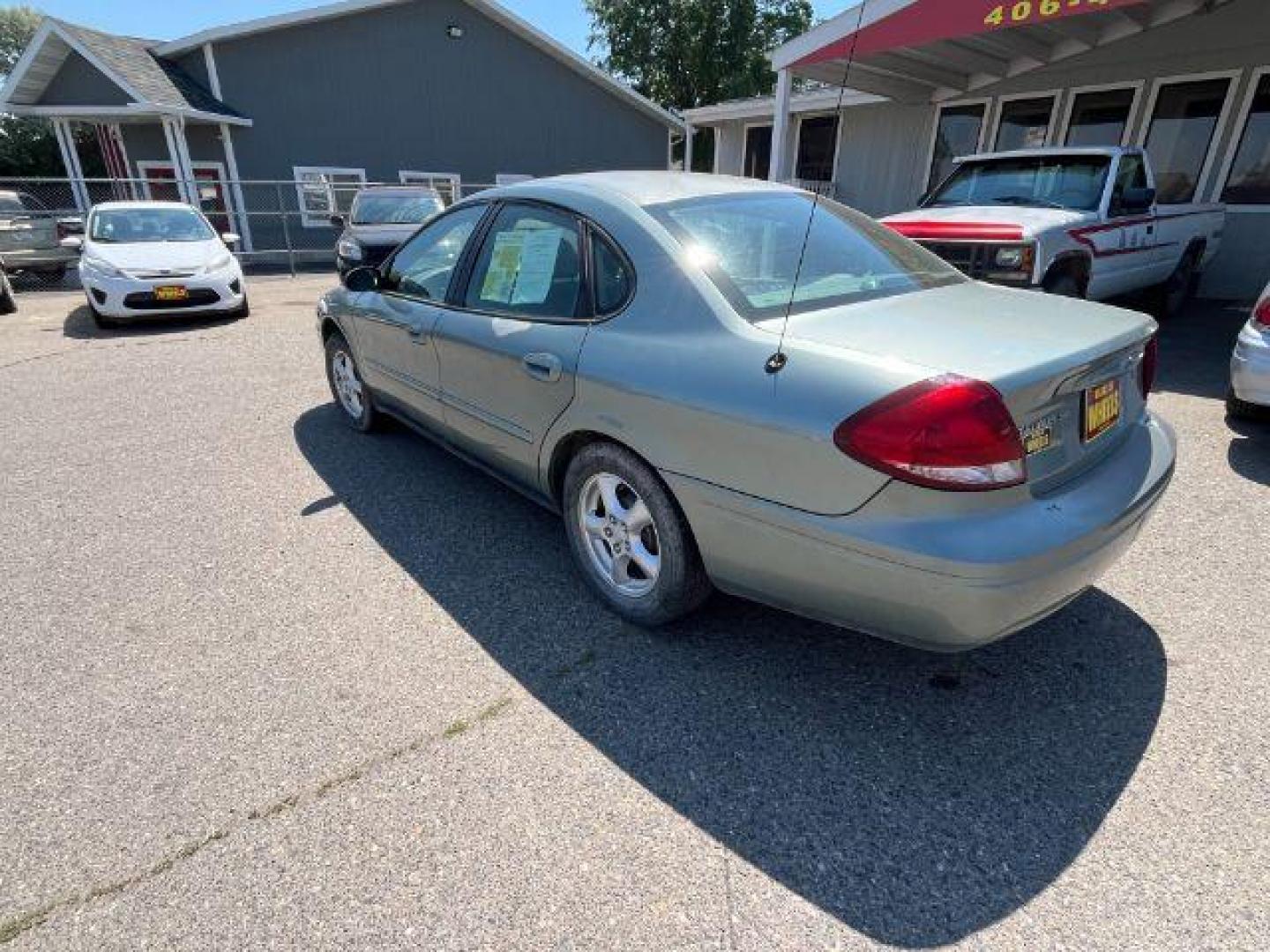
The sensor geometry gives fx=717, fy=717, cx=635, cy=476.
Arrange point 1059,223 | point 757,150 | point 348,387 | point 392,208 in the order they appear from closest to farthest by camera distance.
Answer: point 348,387
point 1059,223
point 392,208
point 757,150

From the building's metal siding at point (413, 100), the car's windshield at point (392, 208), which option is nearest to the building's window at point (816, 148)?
the building's metal siding at point (413, 100)

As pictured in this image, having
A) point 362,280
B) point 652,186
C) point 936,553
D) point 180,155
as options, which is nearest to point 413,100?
point 180,155

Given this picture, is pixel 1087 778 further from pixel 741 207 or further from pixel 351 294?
pixel 351 294

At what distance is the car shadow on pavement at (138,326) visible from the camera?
8344mm

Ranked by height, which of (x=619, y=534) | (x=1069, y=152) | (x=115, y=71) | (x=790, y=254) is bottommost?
(x=619, y=534)

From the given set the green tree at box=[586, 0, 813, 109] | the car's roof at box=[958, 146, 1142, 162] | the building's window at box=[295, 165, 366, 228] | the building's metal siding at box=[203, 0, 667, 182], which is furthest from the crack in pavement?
the green tree at box=[586, 0, 813, 109]

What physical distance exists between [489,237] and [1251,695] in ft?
11.2

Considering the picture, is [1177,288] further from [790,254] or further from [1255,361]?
[790,254]

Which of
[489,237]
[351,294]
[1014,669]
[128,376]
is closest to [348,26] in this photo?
[128,376]

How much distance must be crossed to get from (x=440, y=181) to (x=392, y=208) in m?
7.64

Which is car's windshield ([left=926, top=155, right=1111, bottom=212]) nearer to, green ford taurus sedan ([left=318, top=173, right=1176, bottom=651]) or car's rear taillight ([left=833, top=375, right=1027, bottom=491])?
green ford taurus sedan ([left=318, top=173, right=1176, bottom=651])

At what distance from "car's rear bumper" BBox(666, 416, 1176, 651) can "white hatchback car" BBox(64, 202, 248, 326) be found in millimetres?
8529

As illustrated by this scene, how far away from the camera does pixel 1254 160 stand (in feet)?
31.5

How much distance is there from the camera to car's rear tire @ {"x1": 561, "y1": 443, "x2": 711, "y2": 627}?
2.50 meters
